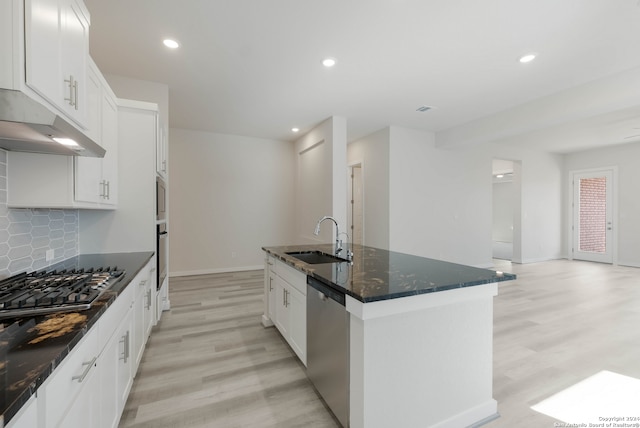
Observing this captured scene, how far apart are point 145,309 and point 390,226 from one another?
4.02 metres

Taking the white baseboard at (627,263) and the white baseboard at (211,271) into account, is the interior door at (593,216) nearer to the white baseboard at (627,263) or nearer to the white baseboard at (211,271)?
the white baseboard at (627,263)

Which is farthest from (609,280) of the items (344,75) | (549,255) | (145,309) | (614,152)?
(145,309)

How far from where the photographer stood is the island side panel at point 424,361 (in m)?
1.39

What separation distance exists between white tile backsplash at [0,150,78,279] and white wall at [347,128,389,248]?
447 cm

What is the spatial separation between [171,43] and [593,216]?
9952 mm

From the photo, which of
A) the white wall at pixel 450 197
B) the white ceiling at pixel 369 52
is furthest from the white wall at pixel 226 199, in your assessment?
the white wall at pixel 450 197

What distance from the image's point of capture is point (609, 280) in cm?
513

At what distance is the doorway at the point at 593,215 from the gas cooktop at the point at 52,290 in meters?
9.90

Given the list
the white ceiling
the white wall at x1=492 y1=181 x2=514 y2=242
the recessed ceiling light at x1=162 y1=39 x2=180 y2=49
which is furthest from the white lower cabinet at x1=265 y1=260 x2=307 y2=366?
the white wall at x1=492 y1=181 x2=514 y2=242

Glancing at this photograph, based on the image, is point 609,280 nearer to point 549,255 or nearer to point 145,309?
point 549,255

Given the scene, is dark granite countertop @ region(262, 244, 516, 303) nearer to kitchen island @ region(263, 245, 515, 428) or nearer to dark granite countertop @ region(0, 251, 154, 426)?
kitchen island @ region(263, 245, 515, 428)

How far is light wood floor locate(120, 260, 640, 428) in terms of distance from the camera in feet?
5.79

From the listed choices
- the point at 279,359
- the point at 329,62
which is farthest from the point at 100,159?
the point at 329,62

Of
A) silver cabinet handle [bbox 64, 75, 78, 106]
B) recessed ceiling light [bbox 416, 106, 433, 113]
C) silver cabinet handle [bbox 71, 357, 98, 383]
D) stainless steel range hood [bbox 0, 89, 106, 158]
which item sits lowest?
silver cabinet handle [bbox 71, 357, 98, 383]
